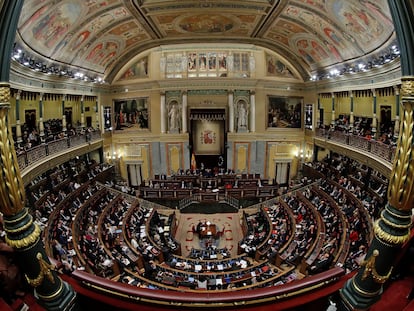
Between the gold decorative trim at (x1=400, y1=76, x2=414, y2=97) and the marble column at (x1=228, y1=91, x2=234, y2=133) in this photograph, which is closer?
the gold decorative trim at (x1=400, y1=76, x2=414, y2=97)

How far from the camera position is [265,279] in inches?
430

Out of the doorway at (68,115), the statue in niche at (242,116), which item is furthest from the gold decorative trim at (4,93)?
the doorway at (68,115)

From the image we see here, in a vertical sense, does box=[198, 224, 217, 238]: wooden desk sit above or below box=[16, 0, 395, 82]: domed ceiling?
below

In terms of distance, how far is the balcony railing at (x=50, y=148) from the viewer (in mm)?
13389

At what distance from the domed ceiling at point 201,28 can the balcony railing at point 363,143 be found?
4934 millimetres

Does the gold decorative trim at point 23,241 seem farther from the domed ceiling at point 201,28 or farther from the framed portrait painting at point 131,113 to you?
the framed portrait painting at point 131,113

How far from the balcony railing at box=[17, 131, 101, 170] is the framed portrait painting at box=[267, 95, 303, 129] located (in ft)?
50.5

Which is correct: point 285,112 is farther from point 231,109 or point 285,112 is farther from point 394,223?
point 394,223

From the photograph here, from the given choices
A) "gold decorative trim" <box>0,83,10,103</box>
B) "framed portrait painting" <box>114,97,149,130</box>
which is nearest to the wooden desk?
"framed portrait painting" <box>114,97,149,130</box>

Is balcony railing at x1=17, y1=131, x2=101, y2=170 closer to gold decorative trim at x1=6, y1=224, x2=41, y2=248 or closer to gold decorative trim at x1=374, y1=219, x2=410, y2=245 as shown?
gold decorative trim at x1=6, y1=224, x2=41, y2=248

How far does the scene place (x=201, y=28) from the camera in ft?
70.2

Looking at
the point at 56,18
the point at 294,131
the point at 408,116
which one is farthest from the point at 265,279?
the point at 294,131

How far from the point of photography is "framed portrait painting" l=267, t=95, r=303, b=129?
26.3 meters

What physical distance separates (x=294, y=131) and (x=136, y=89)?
14.8 m
